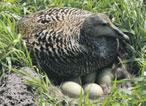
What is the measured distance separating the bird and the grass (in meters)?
0.11

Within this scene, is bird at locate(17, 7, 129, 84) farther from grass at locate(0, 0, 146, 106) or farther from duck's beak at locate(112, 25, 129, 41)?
grass at locate(0, 0, 146, 106)

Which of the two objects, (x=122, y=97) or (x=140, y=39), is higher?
(x=140, y=39)

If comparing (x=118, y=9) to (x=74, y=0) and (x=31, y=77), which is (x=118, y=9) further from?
(x=31, y=77)

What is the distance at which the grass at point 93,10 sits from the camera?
159 inches

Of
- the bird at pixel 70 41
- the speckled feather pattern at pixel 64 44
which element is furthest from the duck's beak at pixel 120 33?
the speckled feather pattern at pixel 64 44

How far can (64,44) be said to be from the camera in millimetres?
4641

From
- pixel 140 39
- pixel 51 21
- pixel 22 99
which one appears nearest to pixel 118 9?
pixel 140 39

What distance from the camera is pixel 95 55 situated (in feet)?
15.7

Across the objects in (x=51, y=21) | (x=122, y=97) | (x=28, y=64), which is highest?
(x=51, y=21)

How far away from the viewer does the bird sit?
4648mm

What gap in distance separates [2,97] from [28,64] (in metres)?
0.54

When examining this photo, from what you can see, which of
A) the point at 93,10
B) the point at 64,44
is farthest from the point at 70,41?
the point at 93,10

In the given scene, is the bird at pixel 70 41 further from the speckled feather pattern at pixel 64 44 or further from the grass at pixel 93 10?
the grass at pixel 93 10

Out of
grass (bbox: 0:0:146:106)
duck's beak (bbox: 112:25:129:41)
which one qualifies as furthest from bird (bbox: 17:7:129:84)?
grass (bbox: 0:0:146:106)
